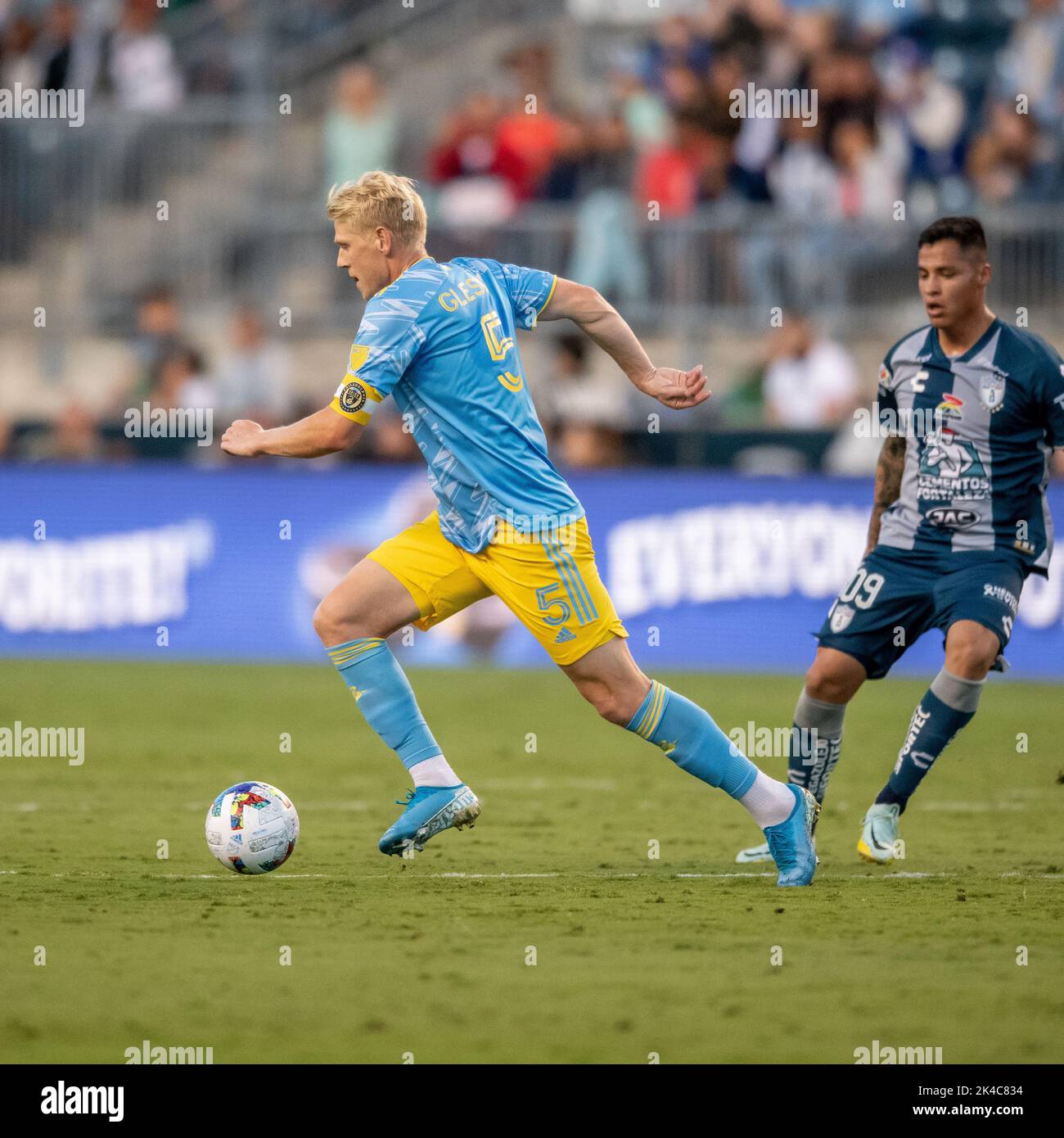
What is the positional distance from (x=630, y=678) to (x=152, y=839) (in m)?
2.63

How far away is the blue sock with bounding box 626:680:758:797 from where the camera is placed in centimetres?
701

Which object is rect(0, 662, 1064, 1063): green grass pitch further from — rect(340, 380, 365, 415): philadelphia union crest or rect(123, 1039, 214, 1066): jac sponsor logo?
rect(340, 380, 365, 415): philadelphia union crest

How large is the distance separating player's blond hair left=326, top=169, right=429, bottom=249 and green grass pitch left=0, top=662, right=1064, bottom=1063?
243 cm

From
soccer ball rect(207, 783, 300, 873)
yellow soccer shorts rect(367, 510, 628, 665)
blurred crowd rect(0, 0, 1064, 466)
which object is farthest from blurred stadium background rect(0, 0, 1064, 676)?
yellow soccer shorts rect(367, 510, 628, 665)

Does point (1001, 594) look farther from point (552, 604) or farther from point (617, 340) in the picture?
point (552, 604)

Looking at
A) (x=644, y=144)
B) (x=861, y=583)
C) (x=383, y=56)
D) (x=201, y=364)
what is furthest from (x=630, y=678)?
(x=383, y=56)

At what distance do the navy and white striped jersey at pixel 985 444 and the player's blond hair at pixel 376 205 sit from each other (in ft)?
7.57

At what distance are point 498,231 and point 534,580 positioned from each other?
11.5 meters

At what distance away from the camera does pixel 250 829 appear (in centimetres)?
734

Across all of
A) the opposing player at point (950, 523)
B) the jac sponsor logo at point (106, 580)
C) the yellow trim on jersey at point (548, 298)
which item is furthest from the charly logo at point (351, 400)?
the jac sponsor logo at point (106, 580)

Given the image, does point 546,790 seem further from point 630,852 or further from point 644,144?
point 644,144

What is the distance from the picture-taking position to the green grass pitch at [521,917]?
5.22 metres

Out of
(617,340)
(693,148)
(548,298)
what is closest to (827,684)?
(617,340)
